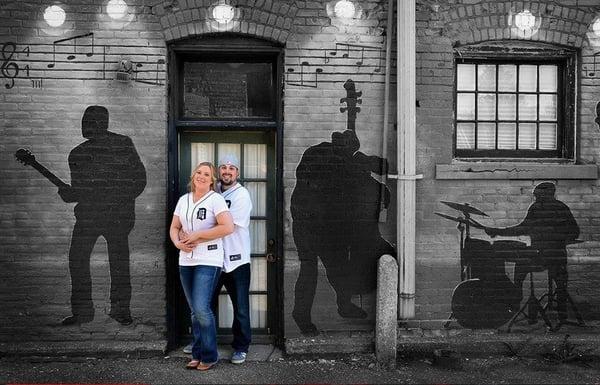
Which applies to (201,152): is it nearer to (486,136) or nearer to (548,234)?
(486,136)

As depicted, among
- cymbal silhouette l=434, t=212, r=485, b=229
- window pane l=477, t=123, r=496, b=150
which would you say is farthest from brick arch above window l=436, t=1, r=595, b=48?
cymbal silhouette l=434, t=212, r=485, b=229

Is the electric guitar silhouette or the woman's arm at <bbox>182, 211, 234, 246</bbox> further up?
the electric guitar silhouette

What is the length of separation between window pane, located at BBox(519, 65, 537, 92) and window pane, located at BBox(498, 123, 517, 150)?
1.38 feet

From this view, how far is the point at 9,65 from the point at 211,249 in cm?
285

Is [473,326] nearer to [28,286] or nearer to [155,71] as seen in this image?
[155,71]

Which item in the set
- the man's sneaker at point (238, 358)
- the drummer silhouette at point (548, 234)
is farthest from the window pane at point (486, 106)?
the man's sneaker at point (238, 358)

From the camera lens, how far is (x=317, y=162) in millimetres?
→ 6117

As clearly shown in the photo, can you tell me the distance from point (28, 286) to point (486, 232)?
4.85 metres

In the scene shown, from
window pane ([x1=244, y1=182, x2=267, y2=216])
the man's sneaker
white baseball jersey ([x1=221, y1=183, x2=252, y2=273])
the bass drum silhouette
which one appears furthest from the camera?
window pane ([x1=244, y1=182, x2=267, y2=216])

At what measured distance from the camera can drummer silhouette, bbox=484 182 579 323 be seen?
A: 6.21 metres

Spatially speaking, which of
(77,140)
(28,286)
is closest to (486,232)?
(77,140)

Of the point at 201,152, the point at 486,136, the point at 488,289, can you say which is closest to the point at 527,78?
the point at 486,136

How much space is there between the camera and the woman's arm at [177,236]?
17.8ft

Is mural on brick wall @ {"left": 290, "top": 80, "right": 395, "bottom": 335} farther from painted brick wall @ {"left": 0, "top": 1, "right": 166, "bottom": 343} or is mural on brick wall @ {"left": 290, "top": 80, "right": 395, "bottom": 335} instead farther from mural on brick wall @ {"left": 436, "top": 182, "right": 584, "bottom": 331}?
painted brick wall @ {"left": 0, "top": 1, "right": 166, "bottom": 343}
